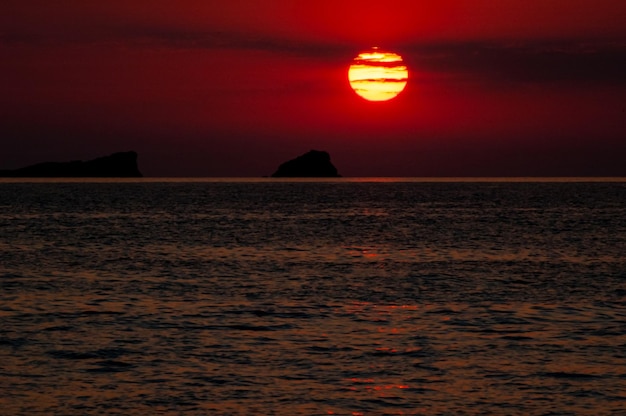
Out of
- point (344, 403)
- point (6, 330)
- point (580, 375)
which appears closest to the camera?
point (344, 403)

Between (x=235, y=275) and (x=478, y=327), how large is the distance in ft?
59.4

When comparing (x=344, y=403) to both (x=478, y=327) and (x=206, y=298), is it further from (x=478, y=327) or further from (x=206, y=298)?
(x=206, y=298)

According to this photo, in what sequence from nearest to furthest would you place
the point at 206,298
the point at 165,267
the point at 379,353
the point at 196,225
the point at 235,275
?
1. the point at 379,353
2. the point at 206,298
3. the point at 235,275
4. the point at 165,267
5. the point at 196,225

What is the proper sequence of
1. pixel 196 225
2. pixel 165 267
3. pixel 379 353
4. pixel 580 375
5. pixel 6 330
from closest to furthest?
1. pixel 580 375
2. pixel 379 353
3. pixel 6 330
4. pixel 165 267
5. pixel 196 225

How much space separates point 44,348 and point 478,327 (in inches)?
479

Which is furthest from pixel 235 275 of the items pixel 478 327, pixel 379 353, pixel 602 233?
pixel 602 233

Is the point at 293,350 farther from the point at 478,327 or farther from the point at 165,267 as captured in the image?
the point at 165,267

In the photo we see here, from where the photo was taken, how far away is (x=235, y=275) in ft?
146

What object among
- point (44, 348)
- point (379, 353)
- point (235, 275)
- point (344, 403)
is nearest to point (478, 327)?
point (379, 353)

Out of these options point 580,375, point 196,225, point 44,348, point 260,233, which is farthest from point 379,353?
point 196,225

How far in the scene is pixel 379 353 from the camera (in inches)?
952

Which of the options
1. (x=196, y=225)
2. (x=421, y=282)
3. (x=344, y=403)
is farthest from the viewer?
(x=196, y=225)

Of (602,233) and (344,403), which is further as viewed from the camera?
(602,233)

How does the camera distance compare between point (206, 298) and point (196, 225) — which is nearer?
point (206, 298)
